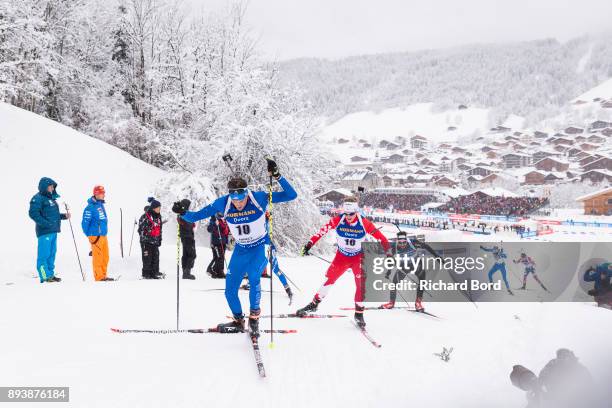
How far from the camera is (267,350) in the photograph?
4594 mm

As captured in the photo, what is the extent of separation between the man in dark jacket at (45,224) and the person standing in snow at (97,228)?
1.78 ft

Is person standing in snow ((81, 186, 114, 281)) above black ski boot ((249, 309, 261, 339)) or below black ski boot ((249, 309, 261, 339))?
above

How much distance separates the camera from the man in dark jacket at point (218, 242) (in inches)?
351

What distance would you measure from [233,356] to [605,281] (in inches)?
315

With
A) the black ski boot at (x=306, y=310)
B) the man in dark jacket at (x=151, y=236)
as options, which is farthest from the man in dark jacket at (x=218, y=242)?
the black ski boot at (x=306, y=310)

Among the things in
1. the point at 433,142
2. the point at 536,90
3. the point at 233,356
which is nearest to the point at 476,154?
the point at 433,142

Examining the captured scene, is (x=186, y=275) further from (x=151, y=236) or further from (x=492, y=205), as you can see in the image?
(x=492, y=205)

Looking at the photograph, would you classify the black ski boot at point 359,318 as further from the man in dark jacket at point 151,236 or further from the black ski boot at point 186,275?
the man in dark jacket at point 151,236

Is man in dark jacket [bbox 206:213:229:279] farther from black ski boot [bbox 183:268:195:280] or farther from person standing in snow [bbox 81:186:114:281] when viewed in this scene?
person standing in snow [bbox 81:186:114:281]

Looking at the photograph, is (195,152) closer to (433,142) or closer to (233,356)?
(233,356)

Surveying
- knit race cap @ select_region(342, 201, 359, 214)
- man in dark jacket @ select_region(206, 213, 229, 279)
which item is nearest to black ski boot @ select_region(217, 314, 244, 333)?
knit race cap @ select_region(342, 201, 359, 214)

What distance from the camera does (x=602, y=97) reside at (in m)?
151

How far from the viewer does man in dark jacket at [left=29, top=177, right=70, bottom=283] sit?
7.45 m

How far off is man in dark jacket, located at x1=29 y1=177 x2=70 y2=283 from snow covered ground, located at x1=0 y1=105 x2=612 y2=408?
14.2 inches
